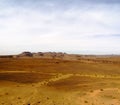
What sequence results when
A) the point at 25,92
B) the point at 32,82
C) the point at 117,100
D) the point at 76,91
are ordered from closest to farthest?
the point at 117,100
the point at 25,92
the point at 76,91
the point at 32,82

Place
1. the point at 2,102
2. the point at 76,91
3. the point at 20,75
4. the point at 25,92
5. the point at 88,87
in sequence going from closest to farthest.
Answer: the point at 2,102 → the point at 25,92 → the point at 76,91 → the point at 88,87 → the point at 20,75

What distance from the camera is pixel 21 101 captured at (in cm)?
1598

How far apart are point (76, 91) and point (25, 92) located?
14.2 feet

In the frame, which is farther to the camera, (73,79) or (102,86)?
(73,79)

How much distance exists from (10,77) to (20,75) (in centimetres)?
160

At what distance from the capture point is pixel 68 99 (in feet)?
56.7

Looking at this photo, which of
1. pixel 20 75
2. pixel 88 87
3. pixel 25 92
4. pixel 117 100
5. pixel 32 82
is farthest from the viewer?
pixel 20 75

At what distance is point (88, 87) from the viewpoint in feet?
73.1

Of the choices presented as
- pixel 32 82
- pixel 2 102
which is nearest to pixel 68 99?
pixel 2 102

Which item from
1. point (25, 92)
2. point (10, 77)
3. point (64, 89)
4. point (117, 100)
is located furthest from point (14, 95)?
point (10, 77)

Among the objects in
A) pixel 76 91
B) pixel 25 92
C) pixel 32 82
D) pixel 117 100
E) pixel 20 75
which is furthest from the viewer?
pixel 20 75

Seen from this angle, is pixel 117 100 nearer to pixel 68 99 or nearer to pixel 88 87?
pixel 68 99

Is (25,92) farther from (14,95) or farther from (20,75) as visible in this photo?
(20,75)

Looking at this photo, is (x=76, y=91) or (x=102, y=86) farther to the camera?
(x=102, y=86)
